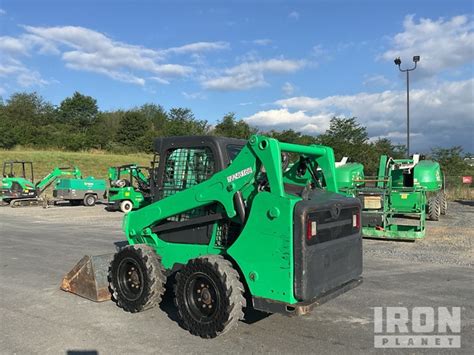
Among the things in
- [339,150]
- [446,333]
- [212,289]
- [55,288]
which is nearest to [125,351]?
[212,289]

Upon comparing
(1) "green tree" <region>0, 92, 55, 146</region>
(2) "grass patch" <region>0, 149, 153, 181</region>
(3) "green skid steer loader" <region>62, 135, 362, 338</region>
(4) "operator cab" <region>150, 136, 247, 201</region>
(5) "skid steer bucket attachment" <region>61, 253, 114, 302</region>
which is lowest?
(5) "skid steer bucket attachment" <region>61, 253, 114, 302</region>

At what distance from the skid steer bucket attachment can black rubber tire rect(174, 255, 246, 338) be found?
5.20ft

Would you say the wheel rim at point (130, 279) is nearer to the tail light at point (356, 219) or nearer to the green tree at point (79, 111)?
the tail light at point (356, 219)

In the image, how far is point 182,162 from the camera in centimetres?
570

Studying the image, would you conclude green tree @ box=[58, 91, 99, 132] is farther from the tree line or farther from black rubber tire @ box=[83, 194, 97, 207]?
black rubber tire @ box=[83, 194, 97, 207]

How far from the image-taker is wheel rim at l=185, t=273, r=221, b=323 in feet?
15.4

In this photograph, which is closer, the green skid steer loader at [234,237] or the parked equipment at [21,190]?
the green skid steer loader at [234,237]

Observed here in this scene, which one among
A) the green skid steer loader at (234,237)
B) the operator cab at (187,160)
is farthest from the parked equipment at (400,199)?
the operator cab at (187,160)

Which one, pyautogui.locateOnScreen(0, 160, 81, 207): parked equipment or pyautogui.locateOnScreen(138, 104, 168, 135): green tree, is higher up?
pyautogui.locateOnScreen(138, 104, 168, 135): green tree

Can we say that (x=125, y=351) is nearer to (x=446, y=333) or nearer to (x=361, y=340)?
(x=361, y=340)

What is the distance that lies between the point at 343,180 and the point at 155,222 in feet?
33.5

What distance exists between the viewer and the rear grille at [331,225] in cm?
446

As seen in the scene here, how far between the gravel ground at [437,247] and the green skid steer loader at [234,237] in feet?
16.0

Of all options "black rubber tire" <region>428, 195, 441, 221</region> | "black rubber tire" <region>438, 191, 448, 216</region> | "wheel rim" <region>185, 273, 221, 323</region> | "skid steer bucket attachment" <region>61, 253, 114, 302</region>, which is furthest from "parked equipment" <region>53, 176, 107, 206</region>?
"wheel rim" <region>185, 273, 221, 323</region>
